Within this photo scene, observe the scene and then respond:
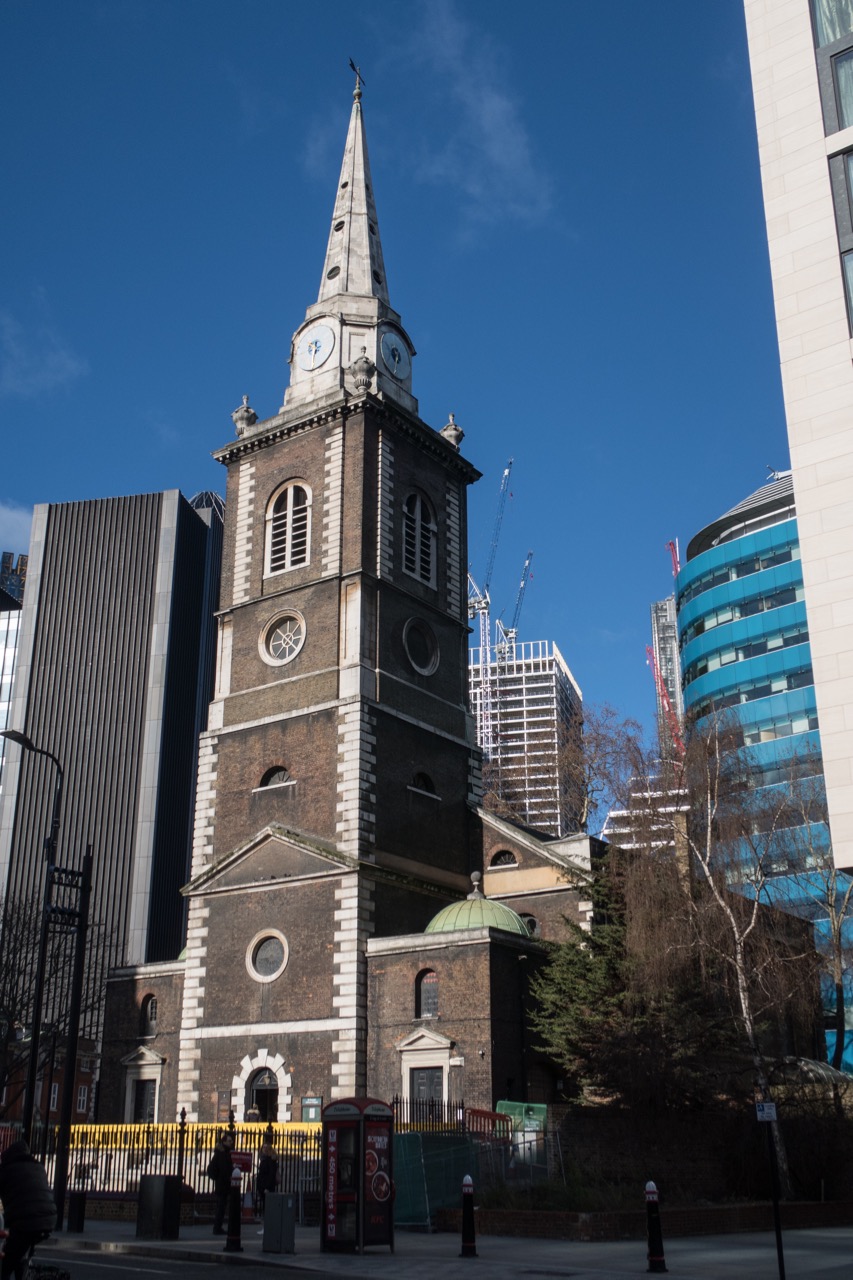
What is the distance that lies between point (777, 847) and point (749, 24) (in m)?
22.0

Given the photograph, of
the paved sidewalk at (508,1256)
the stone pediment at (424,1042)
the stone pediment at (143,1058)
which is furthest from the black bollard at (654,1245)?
the stone pediment at (143,1058)

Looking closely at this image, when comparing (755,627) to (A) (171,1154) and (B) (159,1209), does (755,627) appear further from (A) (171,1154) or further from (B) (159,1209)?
(B) (159,1209)

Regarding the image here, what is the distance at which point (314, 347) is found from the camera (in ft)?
159

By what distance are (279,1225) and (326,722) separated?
70.0 feet

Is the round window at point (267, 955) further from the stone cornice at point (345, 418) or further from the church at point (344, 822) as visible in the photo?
the stone cornice at point (345, 418)

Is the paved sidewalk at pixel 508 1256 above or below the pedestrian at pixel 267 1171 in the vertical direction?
below

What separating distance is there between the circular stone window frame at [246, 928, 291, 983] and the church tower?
0.38 feet

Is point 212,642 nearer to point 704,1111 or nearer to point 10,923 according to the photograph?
point 10,923

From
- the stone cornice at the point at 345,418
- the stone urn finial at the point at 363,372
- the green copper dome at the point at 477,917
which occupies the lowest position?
the green copper dome at the point at 477,917

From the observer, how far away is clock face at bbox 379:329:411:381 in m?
48.3

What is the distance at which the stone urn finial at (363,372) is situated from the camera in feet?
146

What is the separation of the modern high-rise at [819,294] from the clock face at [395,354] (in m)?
22.9

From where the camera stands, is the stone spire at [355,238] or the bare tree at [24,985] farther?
the stone spire at [355,238]

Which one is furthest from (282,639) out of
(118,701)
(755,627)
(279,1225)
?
(755,627)
